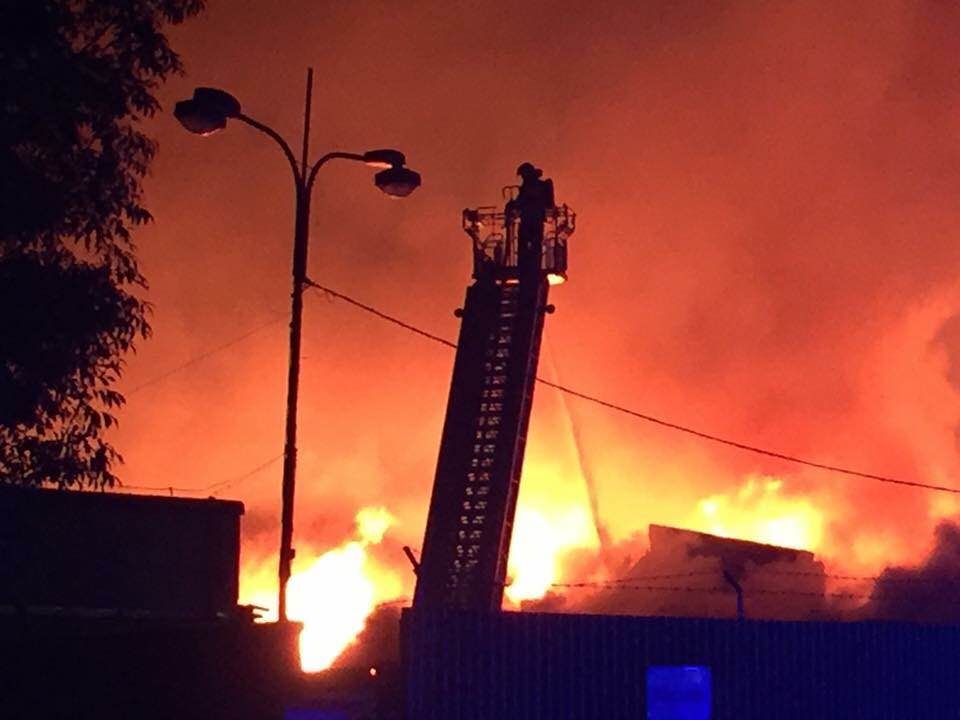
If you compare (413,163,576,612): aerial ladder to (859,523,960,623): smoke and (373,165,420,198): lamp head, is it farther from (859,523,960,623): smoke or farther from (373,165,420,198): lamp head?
(859,523,960,623): smoke

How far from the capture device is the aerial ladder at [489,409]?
28094mm

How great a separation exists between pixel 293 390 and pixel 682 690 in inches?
291

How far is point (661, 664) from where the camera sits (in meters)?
18.4

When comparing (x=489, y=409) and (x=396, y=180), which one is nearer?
(x=396, y=180)

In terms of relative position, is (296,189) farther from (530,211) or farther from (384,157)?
(530,211)

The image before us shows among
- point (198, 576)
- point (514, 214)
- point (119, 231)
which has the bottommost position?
point (198, 576)

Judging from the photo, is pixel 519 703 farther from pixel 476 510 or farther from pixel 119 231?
pixel 476 510

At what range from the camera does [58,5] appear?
45.8 ft

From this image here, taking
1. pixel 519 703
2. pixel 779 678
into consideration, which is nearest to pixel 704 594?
pixel 779 678

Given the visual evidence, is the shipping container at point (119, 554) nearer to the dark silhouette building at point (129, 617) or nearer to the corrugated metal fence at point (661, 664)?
the dark silhouette building at point (129, 617)

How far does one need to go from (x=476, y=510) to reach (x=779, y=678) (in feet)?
34.2

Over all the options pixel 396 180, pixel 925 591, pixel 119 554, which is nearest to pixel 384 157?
pixel 396 180

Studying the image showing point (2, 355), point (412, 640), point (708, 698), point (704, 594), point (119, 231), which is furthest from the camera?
point (704, 594)

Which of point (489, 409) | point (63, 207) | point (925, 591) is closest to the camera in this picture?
point (63, 207)
